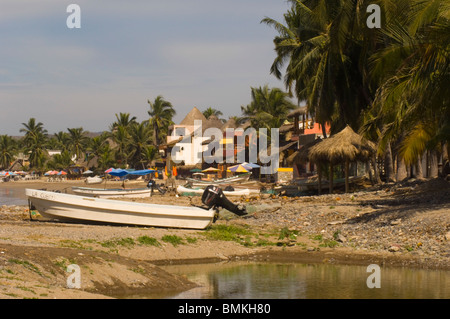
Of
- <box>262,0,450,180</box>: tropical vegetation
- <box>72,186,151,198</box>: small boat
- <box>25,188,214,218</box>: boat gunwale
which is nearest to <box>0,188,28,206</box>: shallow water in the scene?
<box>72,186,151,198</box>: small boat

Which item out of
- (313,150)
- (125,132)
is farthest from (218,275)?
(125,132)

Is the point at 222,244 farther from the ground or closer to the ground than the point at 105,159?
closer to the ground

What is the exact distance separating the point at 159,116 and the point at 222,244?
77.6 meters

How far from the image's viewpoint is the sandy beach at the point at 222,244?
12484mm

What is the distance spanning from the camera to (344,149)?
3172 cm

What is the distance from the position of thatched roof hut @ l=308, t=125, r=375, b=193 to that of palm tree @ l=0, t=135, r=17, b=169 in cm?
10496

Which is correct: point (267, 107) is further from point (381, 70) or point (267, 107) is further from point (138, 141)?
point (381, 70)

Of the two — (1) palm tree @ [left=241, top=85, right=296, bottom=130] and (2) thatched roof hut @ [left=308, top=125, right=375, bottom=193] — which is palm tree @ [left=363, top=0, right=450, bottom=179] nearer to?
(2) thatched roof hut @ [left=308, top=125, right=375, bottom=193]

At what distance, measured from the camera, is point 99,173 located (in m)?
95.1

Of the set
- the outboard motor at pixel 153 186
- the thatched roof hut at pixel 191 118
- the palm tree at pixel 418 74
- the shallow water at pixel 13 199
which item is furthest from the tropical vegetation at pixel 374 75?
the shallow water at pixel 13 199

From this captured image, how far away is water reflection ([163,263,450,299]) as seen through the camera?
1333cm

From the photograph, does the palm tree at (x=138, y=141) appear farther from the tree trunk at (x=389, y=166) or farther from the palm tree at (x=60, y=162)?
the tree trunk at (x=389, y=166)

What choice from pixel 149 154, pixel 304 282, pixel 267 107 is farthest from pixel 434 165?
pixel 149 154
